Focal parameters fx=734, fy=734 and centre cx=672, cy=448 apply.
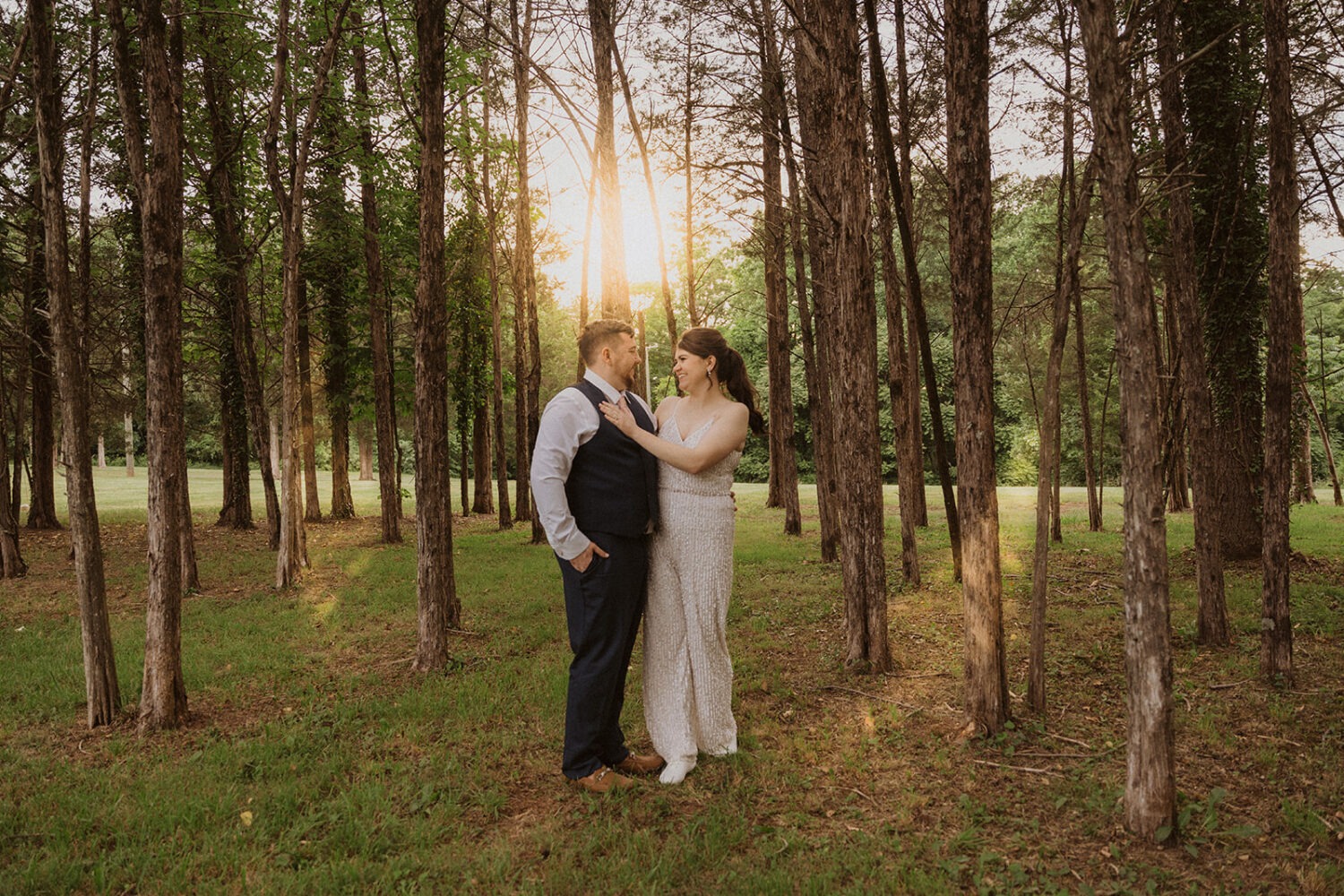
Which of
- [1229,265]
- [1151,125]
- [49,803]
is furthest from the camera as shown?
[1229,265]

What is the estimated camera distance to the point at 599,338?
4344 mm

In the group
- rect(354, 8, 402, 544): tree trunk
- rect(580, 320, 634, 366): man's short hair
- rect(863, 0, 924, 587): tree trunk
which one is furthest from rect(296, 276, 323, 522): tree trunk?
rect(580, 320, 634, 366): man's short hair

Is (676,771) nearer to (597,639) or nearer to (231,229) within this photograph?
(597,639)

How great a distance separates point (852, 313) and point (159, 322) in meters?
5.01

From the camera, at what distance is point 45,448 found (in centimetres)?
1558

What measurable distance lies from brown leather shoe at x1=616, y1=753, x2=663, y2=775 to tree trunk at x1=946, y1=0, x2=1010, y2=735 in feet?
6.73

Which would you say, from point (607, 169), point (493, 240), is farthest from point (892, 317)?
point (493, 240)

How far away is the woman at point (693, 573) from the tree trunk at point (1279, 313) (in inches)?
146

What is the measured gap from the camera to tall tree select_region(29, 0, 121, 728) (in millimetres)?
5074

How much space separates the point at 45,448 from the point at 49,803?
50.5 ft

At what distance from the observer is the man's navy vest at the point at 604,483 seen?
414 cm

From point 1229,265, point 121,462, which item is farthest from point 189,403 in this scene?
point 1229,265

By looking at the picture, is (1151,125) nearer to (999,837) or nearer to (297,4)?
(999,837)

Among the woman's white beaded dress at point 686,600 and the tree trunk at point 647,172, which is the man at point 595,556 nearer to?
the woman's white beaded dress at point 686,600
